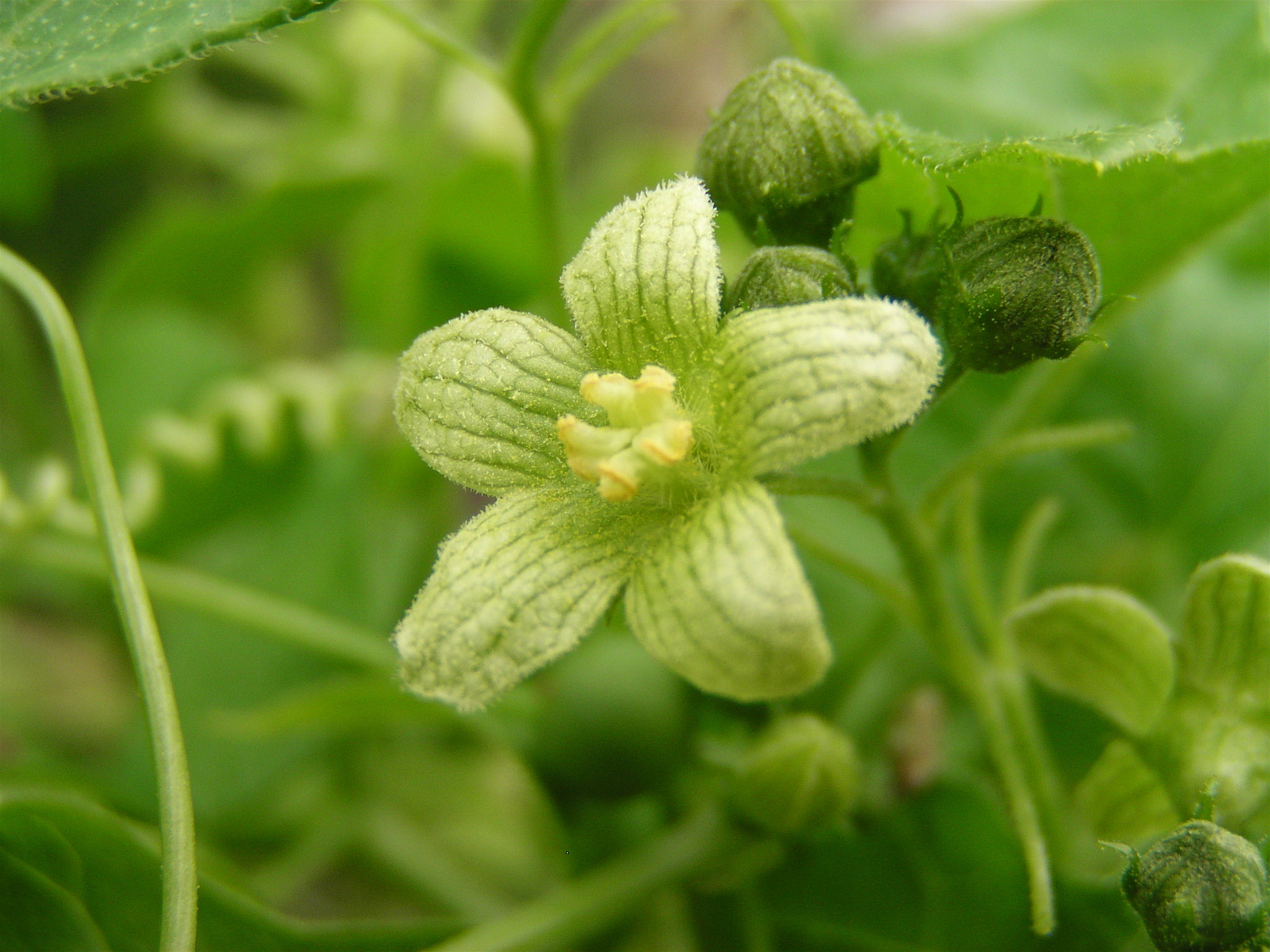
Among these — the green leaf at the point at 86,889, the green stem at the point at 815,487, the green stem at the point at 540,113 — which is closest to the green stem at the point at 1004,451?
the green stem at the point at 815,487

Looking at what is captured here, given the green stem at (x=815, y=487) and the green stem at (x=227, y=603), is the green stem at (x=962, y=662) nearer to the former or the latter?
the green stem at (x=815, y=487)

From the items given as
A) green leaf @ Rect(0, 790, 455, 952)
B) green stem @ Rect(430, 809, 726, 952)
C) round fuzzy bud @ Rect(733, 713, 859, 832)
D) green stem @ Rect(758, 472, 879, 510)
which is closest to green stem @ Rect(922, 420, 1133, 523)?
green stem @ Rect(758, 472, 879, 510)

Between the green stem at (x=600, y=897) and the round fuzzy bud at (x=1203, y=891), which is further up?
the green stem at (x=600, y=897)

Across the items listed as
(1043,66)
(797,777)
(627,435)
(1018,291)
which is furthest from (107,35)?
(1043,66)

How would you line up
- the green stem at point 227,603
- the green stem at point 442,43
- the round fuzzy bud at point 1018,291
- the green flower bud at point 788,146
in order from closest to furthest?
the round fuzzy bud at point 1018,291
the green flower bud at point 788,146
the green stem at point 442,43
the green stem at point 227,603

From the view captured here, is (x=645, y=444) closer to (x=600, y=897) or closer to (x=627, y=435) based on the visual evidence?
(x=627, y=435)

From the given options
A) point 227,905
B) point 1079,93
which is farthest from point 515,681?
point 1079,93
